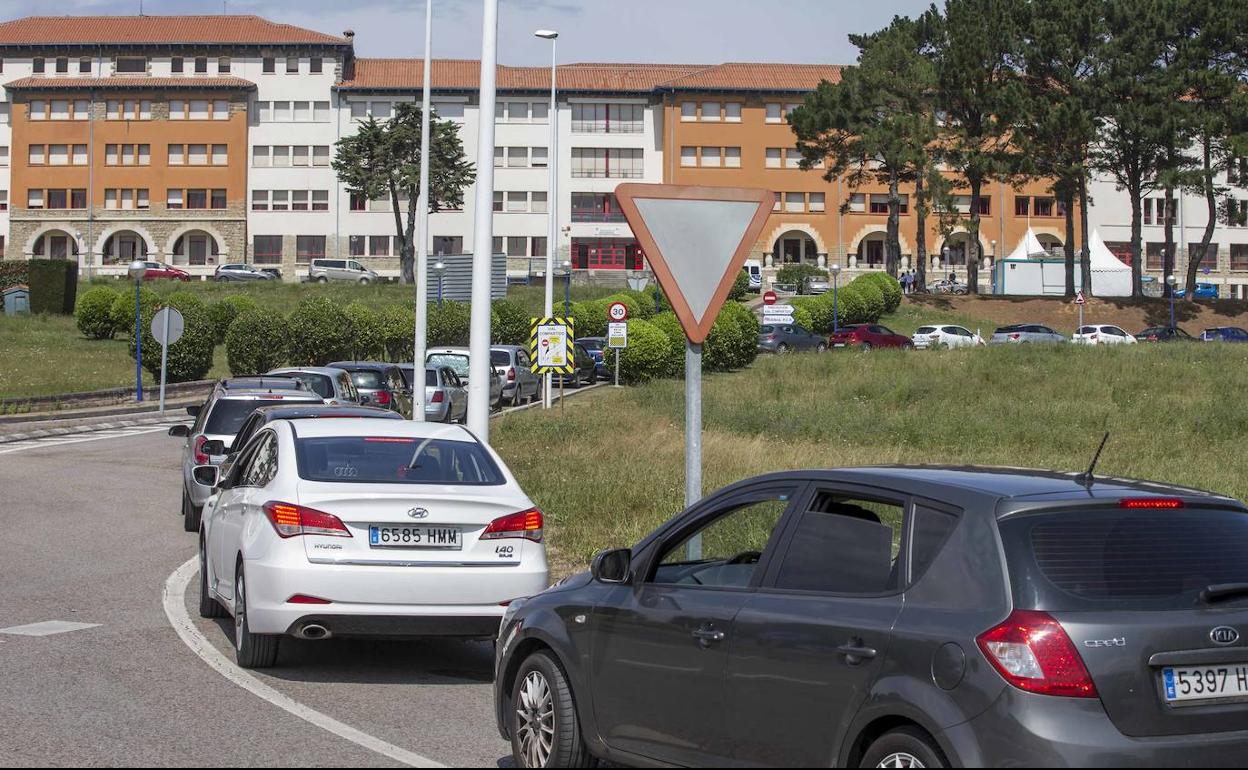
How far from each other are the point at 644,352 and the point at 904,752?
1676 inches

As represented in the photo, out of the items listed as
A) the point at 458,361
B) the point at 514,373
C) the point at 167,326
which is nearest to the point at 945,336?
the point at 514,373

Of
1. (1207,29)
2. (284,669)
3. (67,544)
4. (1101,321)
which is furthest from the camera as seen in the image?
(1101,321)

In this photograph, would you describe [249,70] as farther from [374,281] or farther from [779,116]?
[779,116]

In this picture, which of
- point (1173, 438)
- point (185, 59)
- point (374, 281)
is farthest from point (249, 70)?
point (1173, 438)

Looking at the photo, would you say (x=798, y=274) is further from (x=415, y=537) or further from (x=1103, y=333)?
(x=415, y=537)

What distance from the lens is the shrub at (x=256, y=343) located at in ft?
157

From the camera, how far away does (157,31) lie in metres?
104

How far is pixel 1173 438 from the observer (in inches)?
1061

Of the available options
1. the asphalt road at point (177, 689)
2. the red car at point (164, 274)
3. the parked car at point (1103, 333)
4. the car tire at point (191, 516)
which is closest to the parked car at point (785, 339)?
the parked car at point (1103, 333)

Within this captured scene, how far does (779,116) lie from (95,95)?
4573cm

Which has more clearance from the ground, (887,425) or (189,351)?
(189,351)

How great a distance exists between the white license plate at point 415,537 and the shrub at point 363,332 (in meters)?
41.7

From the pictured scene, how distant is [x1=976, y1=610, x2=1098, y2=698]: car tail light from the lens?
4.56m

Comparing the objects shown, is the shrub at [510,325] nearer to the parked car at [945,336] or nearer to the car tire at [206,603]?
the parked car at [945,336]
